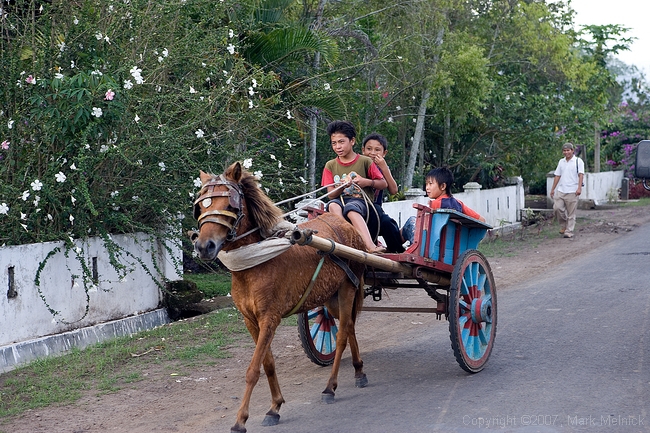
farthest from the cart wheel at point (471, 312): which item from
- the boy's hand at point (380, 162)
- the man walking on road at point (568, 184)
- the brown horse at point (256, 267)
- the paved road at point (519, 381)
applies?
the man walking on road at point (568, 184)

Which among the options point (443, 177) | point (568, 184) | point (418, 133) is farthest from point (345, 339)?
point (568, 184)

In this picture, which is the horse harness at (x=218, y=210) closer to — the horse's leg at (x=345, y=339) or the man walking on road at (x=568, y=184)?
the horse's leg at (x=345, y=339)

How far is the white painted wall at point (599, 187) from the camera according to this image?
78.6 ft

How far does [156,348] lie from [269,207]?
3255mm

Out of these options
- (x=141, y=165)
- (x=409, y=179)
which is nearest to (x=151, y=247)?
(x=141, y=165)

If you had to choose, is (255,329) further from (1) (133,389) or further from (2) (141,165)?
(2) (141,165)

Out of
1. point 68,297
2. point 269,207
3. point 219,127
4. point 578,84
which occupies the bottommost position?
point 68,297

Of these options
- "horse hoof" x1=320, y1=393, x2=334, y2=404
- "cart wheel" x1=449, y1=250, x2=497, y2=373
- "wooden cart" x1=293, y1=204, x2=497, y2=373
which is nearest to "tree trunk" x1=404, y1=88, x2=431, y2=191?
"wooden cart" x1=293, y1=204, x2=497, y2=373

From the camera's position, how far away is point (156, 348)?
26.8ft

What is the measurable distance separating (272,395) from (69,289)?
3589mm

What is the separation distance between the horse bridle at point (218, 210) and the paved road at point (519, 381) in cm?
153

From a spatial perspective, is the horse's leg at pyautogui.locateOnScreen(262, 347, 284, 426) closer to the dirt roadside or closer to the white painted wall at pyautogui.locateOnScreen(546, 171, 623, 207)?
the dirt roadside

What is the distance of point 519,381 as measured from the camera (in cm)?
652

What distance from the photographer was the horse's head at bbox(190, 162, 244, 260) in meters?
4.98
